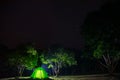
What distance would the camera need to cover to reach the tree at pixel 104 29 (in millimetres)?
29078

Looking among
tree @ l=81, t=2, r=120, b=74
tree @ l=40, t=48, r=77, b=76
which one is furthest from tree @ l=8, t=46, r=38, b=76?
tree @ l=81, t=2, r=120, b=74

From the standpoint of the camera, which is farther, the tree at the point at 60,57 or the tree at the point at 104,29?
the tree at the point at 60,57

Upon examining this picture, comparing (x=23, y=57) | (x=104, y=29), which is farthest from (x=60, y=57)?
(x=104, y=29)

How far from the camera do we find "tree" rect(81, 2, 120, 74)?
95.4 ft

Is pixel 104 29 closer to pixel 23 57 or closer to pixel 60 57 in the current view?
pixel 60 57

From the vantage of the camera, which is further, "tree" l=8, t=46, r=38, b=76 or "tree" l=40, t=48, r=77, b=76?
"tree" l=40, t=48, r=77, b=76

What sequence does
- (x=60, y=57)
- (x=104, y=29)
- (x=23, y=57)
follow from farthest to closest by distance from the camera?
1. (x=60, y=57)
2. (x=23, y=57)
3. (x=104, y=29)

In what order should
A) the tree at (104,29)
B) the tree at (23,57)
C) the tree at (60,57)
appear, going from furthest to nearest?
the tree at (60,57)
the tree at (23,57)
the tree at (104,29)

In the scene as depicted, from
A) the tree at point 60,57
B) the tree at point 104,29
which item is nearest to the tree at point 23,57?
the tree at point 60,57

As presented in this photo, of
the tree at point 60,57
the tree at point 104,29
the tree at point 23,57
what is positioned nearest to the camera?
the tree at point 104,29

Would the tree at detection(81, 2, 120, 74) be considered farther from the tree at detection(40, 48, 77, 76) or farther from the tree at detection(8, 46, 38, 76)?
the tree at detection(8, 46, 38, 76)

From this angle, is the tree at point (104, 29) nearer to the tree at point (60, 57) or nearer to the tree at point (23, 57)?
the tree at point (60, 57)

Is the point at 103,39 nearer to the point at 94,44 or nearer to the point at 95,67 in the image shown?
the point at 94,44

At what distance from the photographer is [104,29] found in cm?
2962
